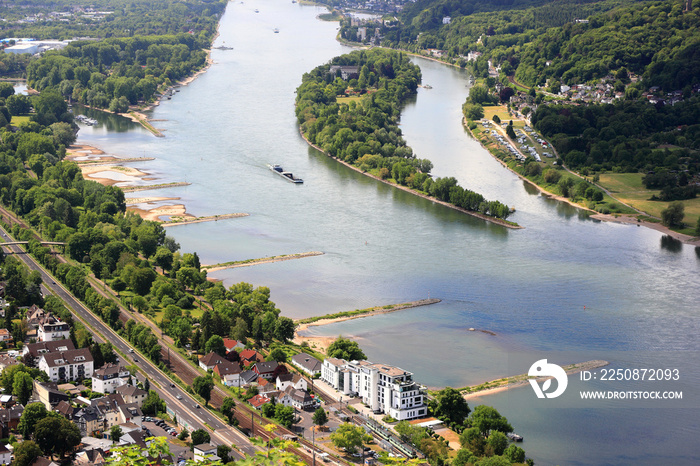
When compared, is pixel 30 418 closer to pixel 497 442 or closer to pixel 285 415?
pixel 285 415

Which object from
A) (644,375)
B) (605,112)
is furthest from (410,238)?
(605,112)

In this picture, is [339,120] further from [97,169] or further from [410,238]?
[410,238]

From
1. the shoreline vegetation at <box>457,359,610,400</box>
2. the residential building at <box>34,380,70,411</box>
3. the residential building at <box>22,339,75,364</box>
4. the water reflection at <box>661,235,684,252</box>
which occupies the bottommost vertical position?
the residential building at <box>34,380,70,411</box>

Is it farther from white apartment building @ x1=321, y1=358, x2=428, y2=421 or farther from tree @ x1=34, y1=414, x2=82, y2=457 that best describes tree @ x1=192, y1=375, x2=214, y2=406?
tree @ x1=34, y1=414, x2=82, y2=457

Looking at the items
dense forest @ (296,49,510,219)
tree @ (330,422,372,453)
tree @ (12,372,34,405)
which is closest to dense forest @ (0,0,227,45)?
dense forest @ (296,49,510,219)

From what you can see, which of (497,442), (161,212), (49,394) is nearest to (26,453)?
(49,394)

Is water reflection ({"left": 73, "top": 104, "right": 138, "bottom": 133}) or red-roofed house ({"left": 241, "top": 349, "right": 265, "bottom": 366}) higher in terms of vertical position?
water reflection ({"left": 73, "top": 104, "right": 138, "bottom": 133})
